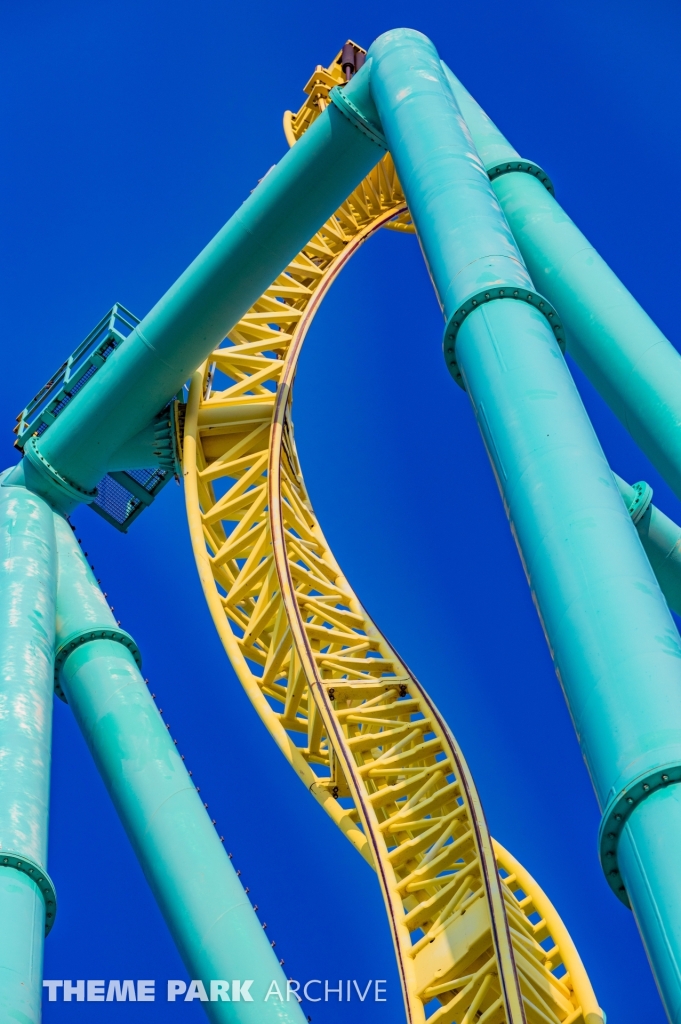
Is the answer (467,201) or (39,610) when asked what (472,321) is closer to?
(467,201)

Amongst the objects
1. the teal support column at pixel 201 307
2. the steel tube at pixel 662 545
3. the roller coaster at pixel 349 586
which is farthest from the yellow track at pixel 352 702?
the steel tube at pixel 662 545

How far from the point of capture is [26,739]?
14.2 m

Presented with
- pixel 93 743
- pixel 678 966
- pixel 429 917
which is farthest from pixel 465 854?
pixel 678 966

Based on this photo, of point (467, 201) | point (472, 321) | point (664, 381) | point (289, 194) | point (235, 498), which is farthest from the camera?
point (235, 498)

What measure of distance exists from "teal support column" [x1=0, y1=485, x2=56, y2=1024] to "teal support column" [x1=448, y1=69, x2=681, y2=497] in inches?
259

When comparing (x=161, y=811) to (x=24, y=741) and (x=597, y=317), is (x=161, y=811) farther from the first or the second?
(x=597, y=317)

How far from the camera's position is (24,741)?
46.5 ft

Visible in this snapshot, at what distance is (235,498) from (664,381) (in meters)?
10.2

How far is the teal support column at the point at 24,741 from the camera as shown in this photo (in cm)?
1138

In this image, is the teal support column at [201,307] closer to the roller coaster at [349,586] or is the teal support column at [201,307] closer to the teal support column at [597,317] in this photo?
the roller coaster at [349,586]

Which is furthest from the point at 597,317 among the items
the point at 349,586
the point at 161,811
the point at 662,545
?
the point at 349,586

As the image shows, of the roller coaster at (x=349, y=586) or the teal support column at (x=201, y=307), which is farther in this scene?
the teal support column at (x=201, y=307)

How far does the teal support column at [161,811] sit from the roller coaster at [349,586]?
32mm

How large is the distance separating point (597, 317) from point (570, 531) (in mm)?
5983
